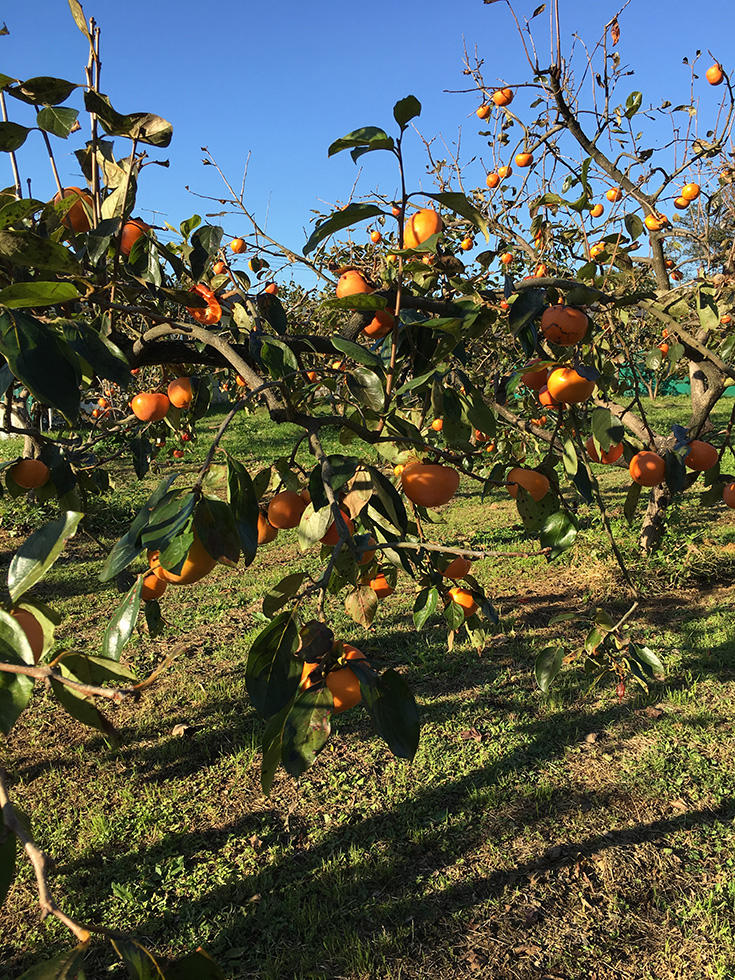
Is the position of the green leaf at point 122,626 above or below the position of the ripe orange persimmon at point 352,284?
below

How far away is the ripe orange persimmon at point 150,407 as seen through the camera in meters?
1.81

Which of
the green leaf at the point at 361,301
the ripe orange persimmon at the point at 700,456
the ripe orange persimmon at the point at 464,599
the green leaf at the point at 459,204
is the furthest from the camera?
the ripe orange persimmon at the point at 464,599

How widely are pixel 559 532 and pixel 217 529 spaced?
945mm

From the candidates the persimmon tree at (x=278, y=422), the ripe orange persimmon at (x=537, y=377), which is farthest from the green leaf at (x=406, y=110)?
the ripe orange persimmon at (x=537, y=377)

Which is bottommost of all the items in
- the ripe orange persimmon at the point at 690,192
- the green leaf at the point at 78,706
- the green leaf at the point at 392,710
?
the green leaf at the point at 392,710

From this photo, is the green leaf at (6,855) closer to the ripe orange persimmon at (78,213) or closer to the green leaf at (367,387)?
the green leaf at (367,387)

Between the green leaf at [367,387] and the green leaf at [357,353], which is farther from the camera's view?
the green leaf at [367,387]

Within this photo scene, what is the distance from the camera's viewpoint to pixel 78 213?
1.45 m

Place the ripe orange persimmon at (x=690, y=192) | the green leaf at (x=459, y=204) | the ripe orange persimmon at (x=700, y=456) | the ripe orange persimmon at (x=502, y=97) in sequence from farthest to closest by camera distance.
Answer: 1. the ripe orange persimmon at (x=690, y=192)
2. the ripe orange persimmon at (x=502, y=97)
3. the ripe orange persimmon at (x=700, y=456)
4. the green leaf at (x=459, y=204)

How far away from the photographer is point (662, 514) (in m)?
4.97

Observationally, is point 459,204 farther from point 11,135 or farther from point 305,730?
point 305,730

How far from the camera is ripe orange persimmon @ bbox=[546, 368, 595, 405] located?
1515 millimetres

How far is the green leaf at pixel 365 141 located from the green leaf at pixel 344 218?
0.02 meters

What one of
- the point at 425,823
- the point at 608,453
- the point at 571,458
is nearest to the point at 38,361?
the point at 571,458
